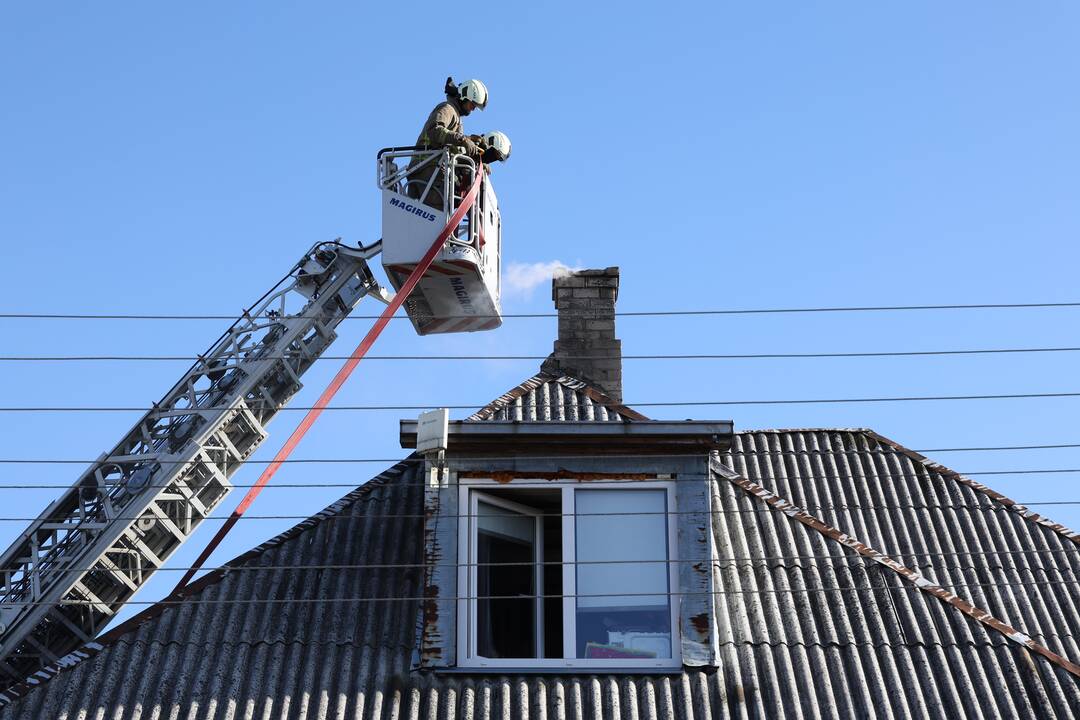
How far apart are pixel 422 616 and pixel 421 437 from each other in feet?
4.20

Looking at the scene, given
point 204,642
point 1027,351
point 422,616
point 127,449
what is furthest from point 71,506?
point 1027,351

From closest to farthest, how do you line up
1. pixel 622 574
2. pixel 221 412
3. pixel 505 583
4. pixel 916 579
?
1. pixel 622 574
2. pixel 505 583
3. pixel 916 579
4. pixel 221 412

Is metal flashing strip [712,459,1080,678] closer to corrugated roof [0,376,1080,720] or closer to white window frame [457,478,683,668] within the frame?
corrugated roof [0,376,1080,720]

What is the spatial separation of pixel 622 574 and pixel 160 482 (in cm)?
473

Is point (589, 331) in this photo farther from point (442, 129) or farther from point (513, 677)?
point (513, 677)

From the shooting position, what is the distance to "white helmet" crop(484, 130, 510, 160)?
14.7m

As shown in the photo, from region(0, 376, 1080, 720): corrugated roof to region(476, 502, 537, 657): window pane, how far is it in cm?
39

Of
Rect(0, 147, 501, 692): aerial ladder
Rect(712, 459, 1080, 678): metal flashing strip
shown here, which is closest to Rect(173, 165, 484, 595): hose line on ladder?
Rect(0, 147, 501, 692): aerial ladder

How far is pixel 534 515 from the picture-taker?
11320mm

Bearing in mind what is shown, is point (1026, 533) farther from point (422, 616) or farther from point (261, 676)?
point (261, 676)

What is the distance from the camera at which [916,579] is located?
11.2 m

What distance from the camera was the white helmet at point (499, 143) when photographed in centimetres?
1474

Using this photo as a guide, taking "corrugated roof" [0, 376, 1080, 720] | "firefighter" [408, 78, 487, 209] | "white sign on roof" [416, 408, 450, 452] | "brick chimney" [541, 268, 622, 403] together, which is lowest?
"corrugated roof" [0, 376, 1080, 720]

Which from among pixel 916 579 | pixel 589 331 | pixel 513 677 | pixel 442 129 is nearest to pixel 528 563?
pixel 513 677
